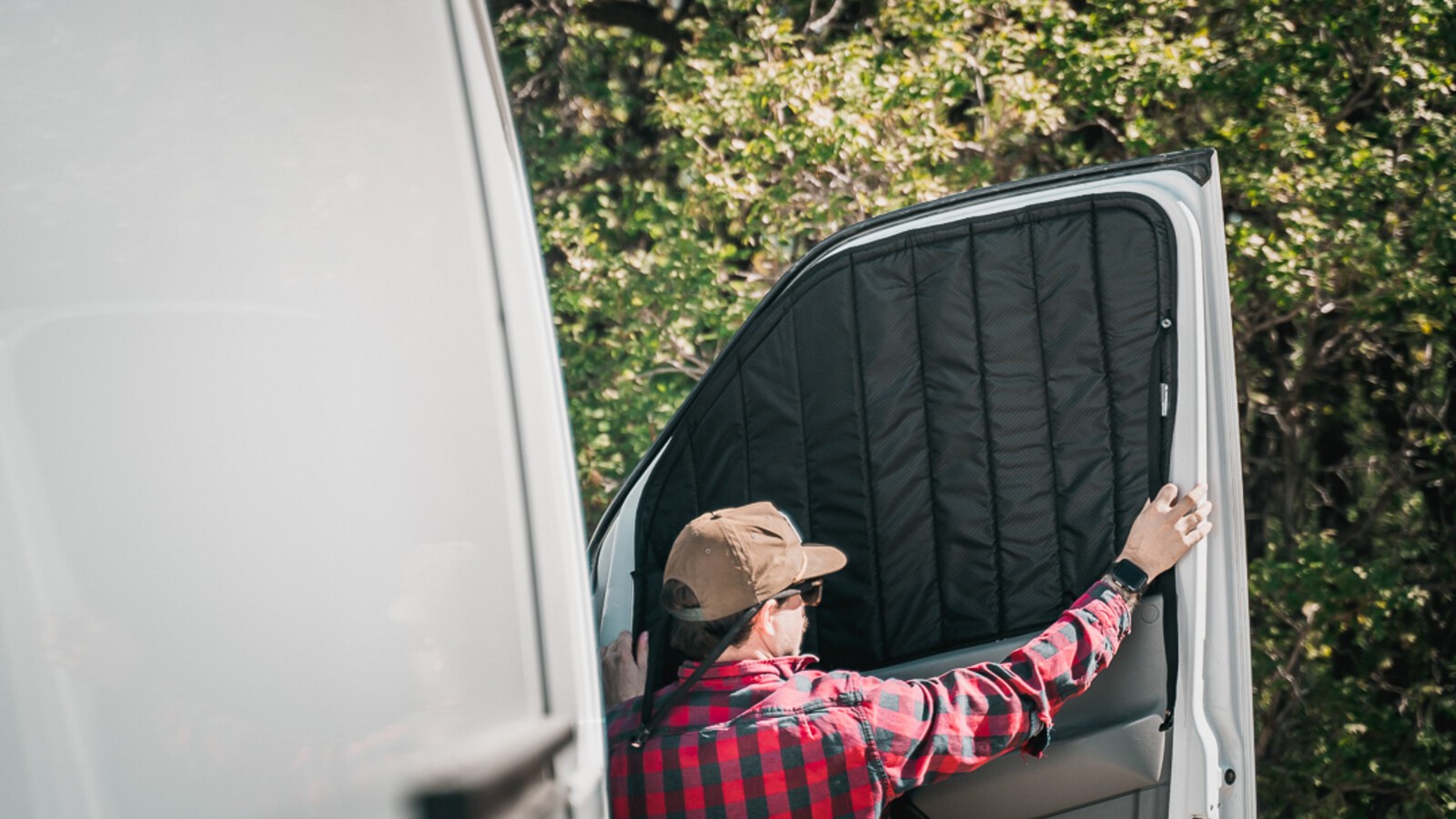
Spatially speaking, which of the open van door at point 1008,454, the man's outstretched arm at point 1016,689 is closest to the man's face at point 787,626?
the man's outstretched arm at point 1016,689

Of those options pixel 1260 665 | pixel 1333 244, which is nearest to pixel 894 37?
pixel 1333 244

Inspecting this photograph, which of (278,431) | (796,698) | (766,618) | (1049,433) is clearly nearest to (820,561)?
(766,618)

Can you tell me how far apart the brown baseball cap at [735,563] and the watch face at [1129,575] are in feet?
1.83

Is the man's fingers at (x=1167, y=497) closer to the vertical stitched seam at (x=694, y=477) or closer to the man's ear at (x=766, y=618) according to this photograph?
the man's ear at (x=766, y=618)

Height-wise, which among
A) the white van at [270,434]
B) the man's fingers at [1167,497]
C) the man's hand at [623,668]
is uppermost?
the white van at [270,434]

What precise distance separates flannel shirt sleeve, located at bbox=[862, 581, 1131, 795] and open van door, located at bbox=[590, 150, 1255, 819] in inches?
5.0

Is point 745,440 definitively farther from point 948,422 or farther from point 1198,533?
point 1198,533

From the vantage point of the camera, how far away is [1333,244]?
5.45 metres

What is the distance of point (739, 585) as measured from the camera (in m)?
2.19

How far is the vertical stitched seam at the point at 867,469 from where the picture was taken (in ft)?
9.08

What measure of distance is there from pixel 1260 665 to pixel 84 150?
6.31m

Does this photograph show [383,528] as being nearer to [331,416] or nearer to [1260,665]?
[331,416]

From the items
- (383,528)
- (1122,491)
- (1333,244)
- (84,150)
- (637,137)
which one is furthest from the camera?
(637,137)

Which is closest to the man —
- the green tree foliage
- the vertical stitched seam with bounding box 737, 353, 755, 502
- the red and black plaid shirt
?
the red and black plaid shirt
